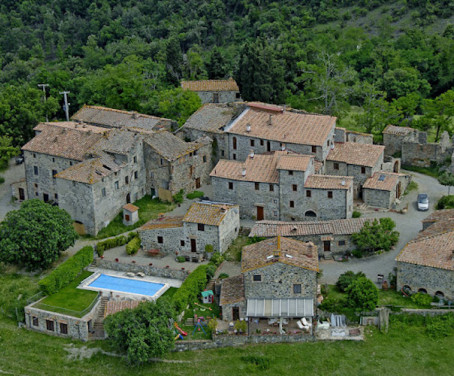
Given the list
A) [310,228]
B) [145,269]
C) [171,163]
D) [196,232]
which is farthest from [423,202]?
[145,269]

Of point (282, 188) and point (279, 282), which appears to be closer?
point (279, 282)

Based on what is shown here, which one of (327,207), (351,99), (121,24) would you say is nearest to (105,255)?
(327,207)

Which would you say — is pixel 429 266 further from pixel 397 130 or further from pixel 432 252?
pixel 397 130

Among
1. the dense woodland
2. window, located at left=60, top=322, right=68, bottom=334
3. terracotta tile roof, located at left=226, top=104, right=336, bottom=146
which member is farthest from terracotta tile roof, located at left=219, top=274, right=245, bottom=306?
the dense woodland

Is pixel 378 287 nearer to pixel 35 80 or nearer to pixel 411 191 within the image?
pixel 411 191

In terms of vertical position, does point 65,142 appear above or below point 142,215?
above

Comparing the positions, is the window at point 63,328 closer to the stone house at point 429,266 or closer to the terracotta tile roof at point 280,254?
the terracotta tile roof at point 280,254

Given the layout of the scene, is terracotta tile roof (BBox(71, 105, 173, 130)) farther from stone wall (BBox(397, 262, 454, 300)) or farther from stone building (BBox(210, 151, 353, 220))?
stone wall (BBox(397, 262, 454, 300))
